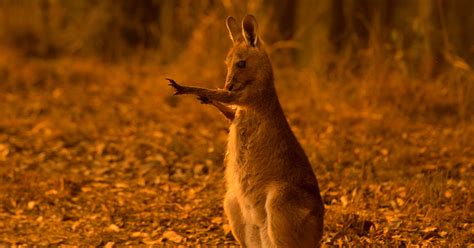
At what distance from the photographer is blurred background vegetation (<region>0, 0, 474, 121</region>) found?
8.07 meters

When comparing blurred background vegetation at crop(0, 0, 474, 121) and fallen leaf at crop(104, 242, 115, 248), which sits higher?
blurred background vegetation at crop(0, 0, 474, 121)

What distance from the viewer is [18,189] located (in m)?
6.18

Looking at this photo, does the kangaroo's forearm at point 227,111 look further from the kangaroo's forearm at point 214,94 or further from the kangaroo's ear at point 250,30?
the kangaroo's ear at point 250,30

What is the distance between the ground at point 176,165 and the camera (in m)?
5.31

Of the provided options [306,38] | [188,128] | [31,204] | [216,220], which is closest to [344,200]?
[216,220]

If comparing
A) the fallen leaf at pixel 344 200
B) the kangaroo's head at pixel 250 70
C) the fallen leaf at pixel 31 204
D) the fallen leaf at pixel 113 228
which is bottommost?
the fallen leaf at pixel 113 228

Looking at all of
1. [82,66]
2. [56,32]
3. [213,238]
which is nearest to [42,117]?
[82,66]

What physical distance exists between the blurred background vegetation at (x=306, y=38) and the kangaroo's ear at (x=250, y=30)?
2.71 metres

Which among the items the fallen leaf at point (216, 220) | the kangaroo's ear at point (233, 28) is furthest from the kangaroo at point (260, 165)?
the fallen leaf at point (216, 220)

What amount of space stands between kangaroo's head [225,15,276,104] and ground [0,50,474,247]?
1200 millimetres

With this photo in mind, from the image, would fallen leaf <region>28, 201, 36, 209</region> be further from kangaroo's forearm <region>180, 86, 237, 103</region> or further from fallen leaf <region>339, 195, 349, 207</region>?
fallen leaf <region>339, 195, 349, 207</region>

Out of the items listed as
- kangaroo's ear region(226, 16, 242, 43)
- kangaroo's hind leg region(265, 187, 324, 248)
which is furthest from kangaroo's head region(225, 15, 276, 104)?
kangaroo's hind leg region(265, 187, 324, 248)

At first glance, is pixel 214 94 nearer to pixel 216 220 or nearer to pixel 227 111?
pixel 227 111

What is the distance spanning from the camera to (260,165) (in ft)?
14.1
